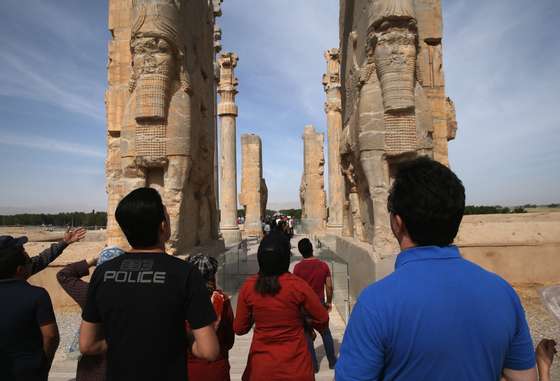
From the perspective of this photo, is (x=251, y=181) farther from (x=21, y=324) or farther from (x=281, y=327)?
(x=21, y=324)

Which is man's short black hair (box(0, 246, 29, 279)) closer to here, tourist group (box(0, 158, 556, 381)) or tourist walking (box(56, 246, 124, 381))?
tourist group (box(0, 158, 556, 381))

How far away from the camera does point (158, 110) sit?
16.0ft

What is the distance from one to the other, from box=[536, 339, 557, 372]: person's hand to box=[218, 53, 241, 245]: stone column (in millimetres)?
12247

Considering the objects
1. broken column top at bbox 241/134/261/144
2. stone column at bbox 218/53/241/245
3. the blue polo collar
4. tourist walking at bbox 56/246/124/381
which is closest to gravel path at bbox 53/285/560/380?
tourist walking at bbox 56/246/124/381

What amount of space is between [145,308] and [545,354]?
4.58 feet

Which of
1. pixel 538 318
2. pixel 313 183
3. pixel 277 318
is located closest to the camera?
pixel 277 318

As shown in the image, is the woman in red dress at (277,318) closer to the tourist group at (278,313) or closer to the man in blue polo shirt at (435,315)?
the tourist group at (278,313)

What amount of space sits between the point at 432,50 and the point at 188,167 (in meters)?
4.11

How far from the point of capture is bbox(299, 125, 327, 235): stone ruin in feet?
57.2

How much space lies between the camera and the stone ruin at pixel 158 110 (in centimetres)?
483

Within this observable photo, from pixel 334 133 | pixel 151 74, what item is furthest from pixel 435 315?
pixel 334 133

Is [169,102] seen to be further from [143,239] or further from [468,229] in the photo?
[468,229]

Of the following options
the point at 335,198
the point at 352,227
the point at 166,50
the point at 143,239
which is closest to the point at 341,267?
the point at 352,227

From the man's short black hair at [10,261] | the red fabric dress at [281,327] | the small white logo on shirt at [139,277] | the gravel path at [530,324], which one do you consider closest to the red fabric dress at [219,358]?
the red fabric dress at [281,327]
